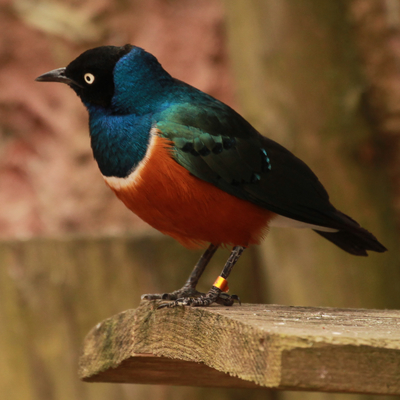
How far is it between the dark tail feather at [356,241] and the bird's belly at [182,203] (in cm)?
51

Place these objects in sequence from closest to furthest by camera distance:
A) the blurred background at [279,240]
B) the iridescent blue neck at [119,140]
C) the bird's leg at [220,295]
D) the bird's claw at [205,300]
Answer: the bird's claw at [205,300]
the bird's leg at [220,295]
the iridescent blue neck at [119,140]
the blurred background at [279,240]

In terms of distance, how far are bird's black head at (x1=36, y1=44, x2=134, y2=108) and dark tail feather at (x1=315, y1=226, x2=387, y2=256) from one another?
3.92ft

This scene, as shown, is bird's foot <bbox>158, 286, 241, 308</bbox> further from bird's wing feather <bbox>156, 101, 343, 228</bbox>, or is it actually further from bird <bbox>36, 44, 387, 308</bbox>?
bird's wing feather <bbox>156, 101, 343, 228</bbox>

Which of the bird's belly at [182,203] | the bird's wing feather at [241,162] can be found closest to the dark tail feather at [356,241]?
the bird's wing feather at [241,162]

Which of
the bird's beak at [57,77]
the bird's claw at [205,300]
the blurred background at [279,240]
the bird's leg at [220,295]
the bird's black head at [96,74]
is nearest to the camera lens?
the bird's claw at [205,300]

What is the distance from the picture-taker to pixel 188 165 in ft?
8.56

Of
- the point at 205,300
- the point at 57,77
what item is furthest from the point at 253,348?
the point at 57,77

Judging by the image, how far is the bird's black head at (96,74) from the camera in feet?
9.34

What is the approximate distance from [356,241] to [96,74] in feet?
4.47

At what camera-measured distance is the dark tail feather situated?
2994 millimetres

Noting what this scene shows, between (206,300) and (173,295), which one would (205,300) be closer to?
(206,300)

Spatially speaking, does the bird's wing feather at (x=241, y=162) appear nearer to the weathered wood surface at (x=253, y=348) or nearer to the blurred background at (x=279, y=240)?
the weathered wood surface at (x=253, y=348)

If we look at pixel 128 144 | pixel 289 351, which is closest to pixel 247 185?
pixel 128 144

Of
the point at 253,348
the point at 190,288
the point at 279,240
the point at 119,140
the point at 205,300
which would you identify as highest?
the point at 279,240
